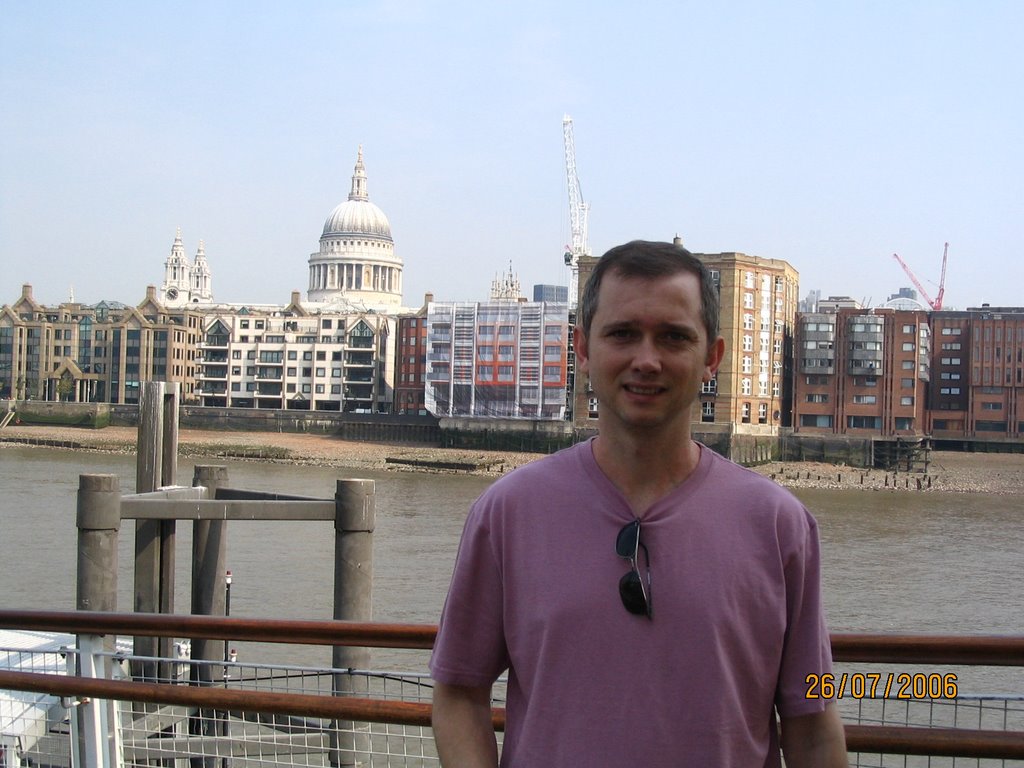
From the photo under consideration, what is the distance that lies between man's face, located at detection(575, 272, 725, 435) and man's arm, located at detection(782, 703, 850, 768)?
Result: 48 centimetres

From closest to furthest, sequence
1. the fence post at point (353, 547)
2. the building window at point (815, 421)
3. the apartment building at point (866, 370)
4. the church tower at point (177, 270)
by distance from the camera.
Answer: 1. the fence post at point (353, 547)
2. the apartment building at point (866, 370)
3. the building window at point (815, 421)
4. the church tower at point (177, 270)

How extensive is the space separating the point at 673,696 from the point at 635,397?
0.45 meters

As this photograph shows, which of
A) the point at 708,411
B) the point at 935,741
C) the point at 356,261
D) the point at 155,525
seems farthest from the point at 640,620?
the point at 356,261

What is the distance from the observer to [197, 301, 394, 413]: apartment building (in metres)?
63.8

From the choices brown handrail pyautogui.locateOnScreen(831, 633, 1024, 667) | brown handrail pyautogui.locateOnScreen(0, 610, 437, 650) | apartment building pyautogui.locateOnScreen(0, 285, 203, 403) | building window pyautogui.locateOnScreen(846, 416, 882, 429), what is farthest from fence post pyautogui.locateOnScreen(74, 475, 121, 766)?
apartment building pyautogui.locateOnScreen(0, 285, 203, 403)

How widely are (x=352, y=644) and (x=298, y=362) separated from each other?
6394cm

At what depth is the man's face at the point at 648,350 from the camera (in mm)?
1797

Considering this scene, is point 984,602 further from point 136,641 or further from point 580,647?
point 580,647

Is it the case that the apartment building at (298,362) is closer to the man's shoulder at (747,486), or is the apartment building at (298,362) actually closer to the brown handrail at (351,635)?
the brown handrail at (351,635)

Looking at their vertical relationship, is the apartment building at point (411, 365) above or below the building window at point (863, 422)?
Result: above

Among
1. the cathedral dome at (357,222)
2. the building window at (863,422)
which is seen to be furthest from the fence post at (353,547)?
the cathedral dome at (357,222)

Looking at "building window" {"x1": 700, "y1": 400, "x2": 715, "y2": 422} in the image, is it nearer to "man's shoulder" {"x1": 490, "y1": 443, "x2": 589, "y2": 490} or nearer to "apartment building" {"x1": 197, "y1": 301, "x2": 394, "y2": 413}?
"apartment building" {"x1": 197, "y1": 301, "x2": 394, "y2": 413}

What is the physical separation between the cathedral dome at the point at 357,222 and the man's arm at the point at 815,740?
99.8 m

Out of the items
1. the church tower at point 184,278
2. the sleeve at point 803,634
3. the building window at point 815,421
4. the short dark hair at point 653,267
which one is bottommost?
the building window at point 815,421
